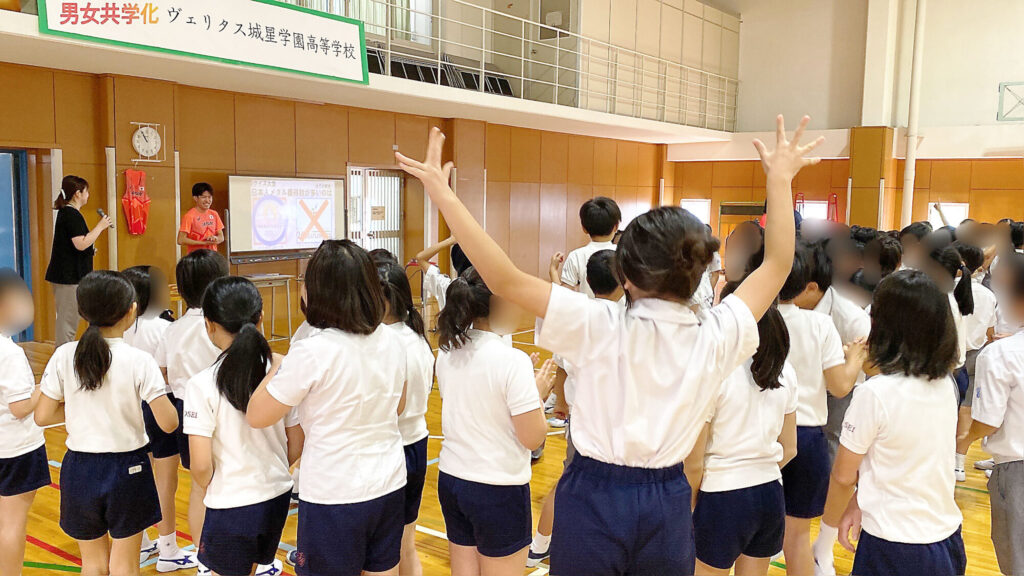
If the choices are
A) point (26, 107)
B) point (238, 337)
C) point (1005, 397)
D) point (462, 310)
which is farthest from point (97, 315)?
point (26, 107)

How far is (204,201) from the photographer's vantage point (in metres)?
7.90

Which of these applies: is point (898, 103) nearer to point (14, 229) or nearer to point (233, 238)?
point (233, 238)

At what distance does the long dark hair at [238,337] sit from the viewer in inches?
92.5

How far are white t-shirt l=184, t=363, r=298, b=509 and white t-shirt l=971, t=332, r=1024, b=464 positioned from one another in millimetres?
2386

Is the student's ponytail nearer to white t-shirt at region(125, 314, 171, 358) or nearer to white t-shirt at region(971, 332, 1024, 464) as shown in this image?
white t-shirt at region(971, 332, 1024, 464)

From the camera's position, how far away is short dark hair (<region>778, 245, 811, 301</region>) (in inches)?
108

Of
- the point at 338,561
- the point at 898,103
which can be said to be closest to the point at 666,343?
the point at 338,561

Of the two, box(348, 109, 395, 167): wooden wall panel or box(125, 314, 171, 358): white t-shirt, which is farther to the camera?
box(348, 109, 395, 167): wooden wall panel

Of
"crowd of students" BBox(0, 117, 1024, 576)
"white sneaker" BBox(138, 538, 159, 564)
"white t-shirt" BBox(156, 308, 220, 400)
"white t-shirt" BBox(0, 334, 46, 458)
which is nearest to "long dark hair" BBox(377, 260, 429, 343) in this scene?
"crowd of students" BBox(0, 117, 1024, 576)

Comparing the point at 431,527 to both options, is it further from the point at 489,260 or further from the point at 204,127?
the point at 204,127

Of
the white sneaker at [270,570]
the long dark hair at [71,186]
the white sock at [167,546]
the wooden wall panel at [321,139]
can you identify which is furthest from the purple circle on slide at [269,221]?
the white sneaker at [270,570]

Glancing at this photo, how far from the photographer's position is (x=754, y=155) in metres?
15.0

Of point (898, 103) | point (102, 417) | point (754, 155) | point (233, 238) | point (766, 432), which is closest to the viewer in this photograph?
point (766, 432)

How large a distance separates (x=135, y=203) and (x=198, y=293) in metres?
5.28
